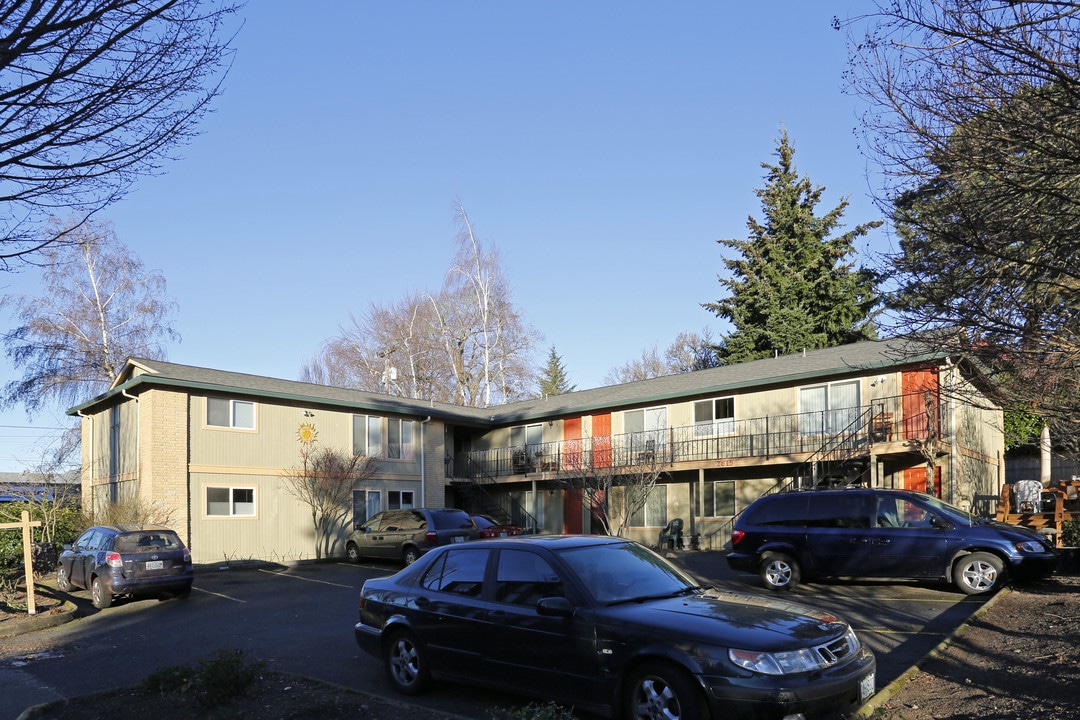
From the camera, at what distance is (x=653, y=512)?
98.4 ft

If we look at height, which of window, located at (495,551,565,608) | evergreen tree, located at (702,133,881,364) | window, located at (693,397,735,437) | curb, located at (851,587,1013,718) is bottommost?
curb, located at (851,587,1013,718)

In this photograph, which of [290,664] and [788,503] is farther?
[788,503]

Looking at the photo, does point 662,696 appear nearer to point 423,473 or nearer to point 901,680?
point 901,680

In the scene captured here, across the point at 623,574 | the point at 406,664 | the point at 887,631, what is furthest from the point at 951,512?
the point at 406,664

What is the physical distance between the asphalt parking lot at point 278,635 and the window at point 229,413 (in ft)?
25.9

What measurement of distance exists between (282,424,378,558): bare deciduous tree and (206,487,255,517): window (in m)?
1.30

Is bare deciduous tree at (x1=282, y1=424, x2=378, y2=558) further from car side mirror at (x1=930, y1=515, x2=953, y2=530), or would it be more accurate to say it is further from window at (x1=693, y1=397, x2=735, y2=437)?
car side mirror at (x1=930, y1=515, x2=953, y2=530)

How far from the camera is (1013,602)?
12086 mm

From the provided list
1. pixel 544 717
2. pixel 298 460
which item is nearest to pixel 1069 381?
pixel 544 717

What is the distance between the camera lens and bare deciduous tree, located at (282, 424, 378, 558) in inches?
1078

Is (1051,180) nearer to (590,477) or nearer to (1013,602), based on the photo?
(1013,602)

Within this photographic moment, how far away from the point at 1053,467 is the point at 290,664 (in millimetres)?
30870

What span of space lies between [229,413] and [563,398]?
44.5 feet

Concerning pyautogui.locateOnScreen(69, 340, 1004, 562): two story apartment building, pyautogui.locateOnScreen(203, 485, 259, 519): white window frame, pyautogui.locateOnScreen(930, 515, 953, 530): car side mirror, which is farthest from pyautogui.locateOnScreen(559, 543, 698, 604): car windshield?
pyautogui.locateOnScreen(203, 485, 259, 519): white window frame
